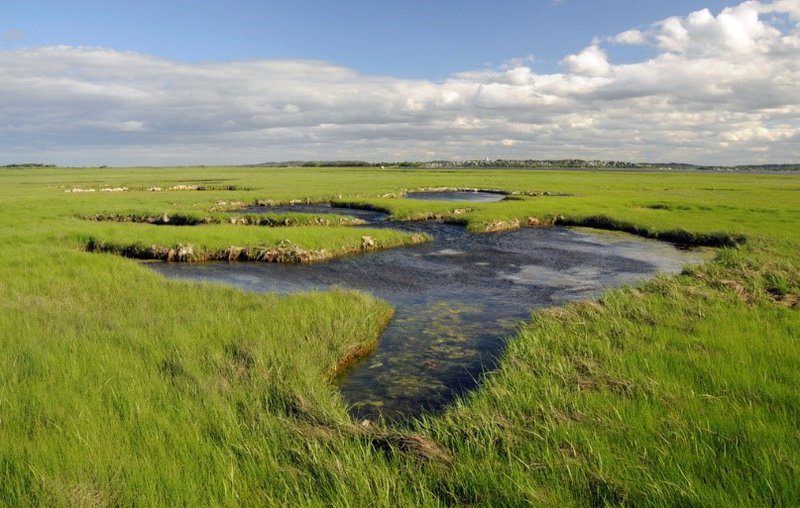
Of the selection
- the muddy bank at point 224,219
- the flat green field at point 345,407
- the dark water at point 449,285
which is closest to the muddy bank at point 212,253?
the dark water at point 449,285

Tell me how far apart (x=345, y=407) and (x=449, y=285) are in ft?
40.5

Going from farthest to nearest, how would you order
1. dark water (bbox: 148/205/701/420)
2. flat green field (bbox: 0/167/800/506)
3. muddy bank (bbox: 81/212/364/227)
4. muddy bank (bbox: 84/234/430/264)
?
muddy bank (bbox: 81/212/364/227)
muddy bank (bbox: 84/234/430/264)
dark water (bbox: 148/205/701/420)
flat green field (bbox: 0/167/800/506)

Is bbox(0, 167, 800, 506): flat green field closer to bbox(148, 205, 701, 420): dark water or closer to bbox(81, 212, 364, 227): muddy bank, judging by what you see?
bbox(148, 205, 701, 420): dark water

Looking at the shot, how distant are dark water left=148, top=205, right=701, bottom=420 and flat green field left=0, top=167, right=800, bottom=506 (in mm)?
993

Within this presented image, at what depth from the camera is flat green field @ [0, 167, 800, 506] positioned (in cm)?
589

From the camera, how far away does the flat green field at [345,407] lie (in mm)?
5891

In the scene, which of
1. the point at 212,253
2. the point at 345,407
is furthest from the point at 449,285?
the point at 212,253

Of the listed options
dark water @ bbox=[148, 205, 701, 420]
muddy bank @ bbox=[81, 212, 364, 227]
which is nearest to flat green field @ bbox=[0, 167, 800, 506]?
dark water @ bbox=[148, 205, 701, 420]

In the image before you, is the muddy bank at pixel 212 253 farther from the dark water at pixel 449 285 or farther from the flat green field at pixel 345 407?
the flat green field at pixel 345 407

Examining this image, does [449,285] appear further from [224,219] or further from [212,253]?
[224,219]

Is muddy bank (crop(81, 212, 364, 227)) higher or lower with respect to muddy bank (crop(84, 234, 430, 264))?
higher

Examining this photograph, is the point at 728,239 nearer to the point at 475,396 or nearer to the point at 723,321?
the point at 723,321

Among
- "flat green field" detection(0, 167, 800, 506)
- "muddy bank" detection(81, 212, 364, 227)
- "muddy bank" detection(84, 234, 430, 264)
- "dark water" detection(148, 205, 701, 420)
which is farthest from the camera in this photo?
"muddy bank" detection(81, 212, 364, 227)

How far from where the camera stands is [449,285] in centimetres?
2089
